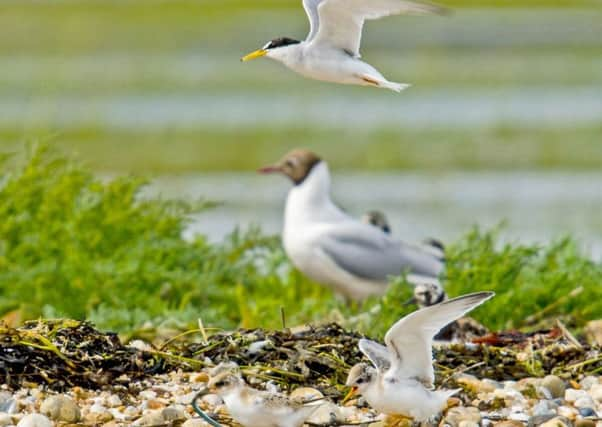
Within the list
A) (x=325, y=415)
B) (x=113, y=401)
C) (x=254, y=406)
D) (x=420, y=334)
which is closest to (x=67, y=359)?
(x=113, y=401)

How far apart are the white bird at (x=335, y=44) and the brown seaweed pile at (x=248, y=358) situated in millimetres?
1003

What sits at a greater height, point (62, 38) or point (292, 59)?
point (292, 59)

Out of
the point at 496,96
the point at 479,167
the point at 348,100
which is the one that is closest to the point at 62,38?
the point at 348,100

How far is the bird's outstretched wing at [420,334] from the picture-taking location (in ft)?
12.0

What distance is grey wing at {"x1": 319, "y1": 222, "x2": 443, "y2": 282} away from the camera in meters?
7.57

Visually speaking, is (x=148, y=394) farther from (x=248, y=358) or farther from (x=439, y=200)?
(x=439, y=200)

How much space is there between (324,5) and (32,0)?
652 inches

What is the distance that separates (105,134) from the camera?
13.4 meters

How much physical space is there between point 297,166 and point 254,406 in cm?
494

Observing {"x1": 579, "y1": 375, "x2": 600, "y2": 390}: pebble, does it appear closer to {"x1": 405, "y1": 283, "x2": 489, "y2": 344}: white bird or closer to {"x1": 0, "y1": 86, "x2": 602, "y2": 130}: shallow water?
{"x1": 405, "y1": 283, "x2": 489, "y2": 344}: white bird

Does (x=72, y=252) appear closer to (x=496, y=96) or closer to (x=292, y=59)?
(x=292, y=59)

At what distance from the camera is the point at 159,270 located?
6.09 metres

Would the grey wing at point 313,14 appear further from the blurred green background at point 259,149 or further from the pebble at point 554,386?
the blurred green background at point 259,149

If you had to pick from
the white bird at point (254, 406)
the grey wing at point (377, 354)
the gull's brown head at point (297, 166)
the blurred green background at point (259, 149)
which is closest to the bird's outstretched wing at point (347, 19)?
the grey wing at point (377, 354)
